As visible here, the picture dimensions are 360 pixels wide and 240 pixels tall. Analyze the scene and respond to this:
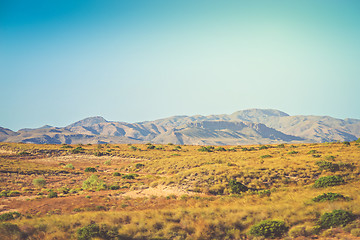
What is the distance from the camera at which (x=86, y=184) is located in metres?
31.6

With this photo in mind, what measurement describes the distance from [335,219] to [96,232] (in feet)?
44.1

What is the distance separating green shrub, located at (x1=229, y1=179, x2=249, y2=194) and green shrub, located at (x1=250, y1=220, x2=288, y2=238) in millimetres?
10827

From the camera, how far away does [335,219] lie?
512 inches

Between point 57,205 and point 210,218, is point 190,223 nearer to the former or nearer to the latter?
point 210,218

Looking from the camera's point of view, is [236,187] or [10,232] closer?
[10,232]

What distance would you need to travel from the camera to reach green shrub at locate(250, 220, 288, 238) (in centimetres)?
1273

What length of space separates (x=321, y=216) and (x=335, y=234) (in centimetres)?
149

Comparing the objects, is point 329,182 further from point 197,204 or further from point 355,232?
point 197,204

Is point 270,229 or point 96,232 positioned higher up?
point 270,229

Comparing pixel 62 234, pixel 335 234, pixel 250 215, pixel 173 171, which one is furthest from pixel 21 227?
pixel 173 171

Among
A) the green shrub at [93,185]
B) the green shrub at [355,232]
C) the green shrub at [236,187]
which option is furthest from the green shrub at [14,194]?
the green shrub at [355,232]

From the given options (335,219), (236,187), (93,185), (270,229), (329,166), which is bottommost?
(93,185)

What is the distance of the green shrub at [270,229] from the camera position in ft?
41.8

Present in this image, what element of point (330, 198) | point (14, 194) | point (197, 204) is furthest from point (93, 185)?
point (330, 198)
